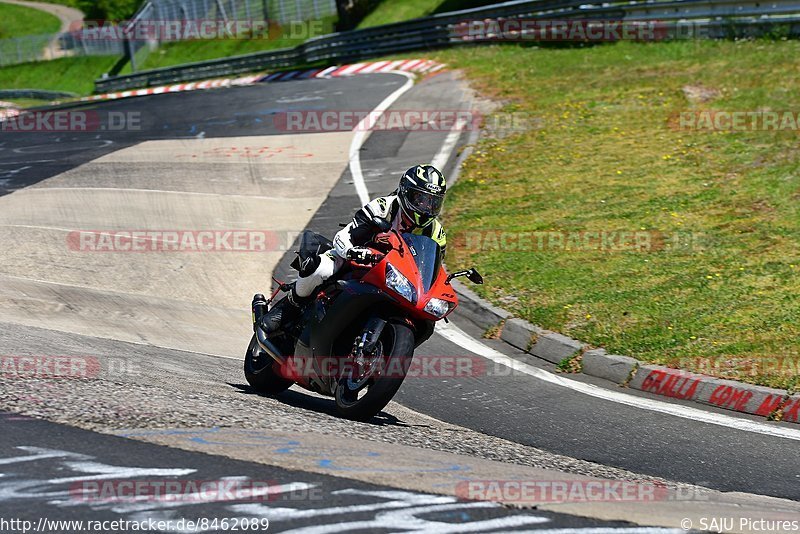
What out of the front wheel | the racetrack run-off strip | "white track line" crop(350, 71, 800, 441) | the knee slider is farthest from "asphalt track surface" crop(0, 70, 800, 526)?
the racetrack run-off strip

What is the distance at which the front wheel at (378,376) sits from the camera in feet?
22.7

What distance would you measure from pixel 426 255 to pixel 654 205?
7.86 metres

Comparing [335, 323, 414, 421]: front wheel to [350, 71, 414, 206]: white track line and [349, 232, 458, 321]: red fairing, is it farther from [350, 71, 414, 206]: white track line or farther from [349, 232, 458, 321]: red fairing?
[350, 71, 414, 206]: white track line

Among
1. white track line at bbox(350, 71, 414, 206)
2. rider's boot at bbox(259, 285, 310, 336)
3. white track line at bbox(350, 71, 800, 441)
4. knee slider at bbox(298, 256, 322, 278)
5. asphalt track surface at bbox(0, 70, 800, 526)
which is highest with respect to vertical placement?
knee slider at bbox(298, 256, 322, 278)

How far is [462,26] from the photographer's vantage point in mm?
30844

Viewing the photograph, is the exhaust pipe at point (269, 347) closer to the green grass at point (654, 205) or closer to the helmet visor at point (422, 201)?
the helmet visor at point (422, 201)

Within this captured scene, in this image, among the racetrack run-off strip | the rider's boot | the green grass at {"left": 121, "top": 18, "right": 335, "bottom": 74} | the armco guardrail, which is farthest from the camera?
the green grass at {"left": 121, "top": 18, "right": 335, "bottom": 74}

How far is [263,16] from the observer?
5128 cm

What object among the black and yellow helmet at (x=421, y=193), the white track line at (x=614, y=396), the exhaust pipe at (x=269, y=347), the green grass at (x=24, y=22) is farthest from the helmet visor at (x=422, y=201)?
the green grass at (x=24, y=22)

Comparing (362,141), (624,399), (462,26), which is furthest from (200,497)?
(462,26)

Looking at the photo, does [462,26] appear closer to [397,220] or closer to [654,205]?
[654,205]

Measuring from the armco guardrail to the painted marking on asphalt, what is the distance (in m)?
16.6

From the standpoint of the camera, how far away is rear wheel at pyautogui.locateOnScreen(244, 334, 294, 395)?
849cm

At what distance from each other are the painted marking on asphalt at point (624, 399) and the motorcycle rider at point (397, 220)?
226 cm
